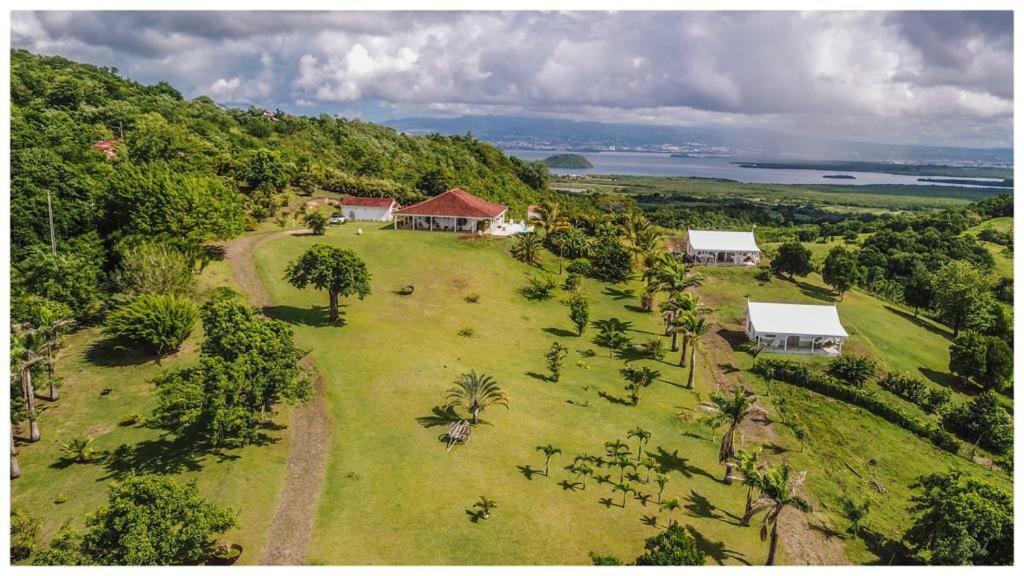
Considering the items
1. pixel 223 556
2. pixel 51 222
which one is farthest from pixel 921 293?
pixel 51 222

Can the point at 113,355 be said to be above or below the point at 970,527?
above

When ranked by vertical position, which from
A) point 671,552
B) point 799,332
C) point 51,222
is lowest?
point 671,552

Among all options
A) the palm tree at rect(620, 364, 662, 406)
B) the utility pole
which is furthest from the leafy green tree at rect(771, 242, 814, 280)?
the utility pole

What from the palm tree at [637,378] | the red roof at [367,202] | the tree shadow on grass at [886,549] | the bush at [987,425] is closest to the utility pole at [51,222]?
the red roof at [367,202]

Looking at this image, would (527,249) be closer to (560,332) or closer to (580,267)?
(580,267)

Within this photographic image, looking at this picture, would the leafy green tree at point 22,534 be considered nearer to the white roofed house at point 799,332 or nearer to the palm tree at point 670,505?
the palm tree at point 670,505

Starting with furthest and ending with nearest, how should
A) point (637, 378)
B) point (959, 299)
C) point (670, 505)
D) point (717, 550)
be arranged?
point (959, 299) → point (637, 378) → point (670, 505) → point (717, 550)

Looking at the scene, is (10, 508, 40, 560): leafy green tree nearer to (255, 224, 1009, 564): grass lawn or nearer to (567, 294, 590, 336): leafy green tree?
(255, 224, 1009, 564): grass lawn

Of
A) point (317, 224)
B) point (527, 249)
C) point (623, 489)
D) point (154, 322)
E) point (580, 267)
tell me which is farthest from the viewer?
point (527, 249)
